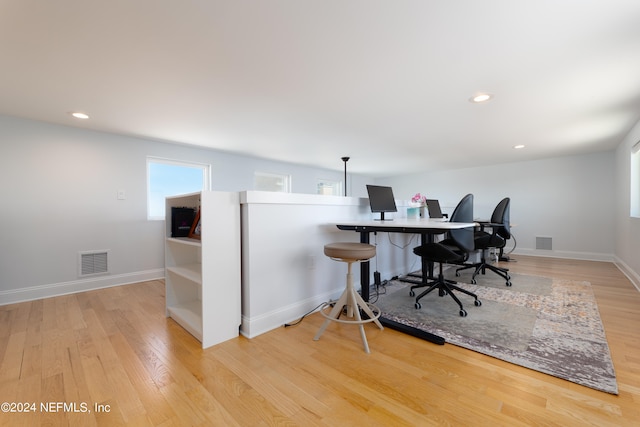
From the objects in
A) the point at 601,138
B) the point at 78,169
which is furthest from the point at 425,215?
the point at 78,169

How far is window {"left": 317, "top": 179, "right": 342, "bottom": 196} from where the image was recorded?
21.6ft

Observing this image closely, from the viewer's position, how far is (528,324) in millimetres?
2090

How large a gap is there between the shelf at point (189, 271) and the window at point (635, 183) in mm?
5048

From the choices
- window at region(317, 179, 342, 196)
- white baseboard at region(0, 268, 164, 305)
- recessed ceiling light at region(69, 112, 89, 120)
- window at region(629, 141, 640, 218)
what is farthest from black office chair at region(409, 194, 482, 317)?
window at region(317, 179, 342, 196)

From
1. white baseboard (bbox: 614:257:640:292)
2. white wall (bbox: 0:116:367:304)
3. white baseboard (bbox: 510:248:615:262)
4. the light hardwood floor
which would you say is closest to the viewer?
the light hardwood floor

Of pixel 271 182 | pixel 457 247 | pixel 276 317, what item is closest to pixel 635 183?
pixel 457 247

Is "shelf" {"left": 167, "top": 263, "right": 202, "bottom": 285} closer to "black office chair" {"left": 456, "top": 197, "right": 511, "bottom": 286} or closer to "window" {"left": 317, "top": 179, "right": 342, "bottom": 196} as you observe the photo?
"black office chair" {"left": 456, "top": 197, "right": 511, "bottom": 286}

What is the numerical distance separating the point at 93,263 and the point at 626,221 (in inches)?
284

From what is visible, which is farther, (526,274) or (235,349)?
(526,274)

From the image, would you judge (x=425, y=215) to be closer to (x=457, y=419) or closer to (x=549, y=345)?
(x=549, y=345)

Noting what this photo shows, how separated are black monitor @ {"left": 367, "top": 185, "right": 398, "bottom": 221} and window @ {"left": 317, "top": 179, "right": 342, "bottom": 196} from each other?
338cm

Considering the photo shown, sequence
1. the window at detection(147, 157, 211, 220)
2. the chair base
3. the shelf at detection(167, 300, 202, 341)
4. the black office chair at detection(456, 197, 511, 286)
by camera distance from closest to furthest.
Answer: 1. the shelf at detection(167, 300, 202, 341)
2. the chair base
3. the black office chair at detection(456, 197, 511, 286)
4. the window at detection(147, 157, 211, 220)

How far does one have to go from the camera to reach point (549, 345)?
5.77ft

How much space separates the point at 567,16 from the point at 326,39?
133cm
